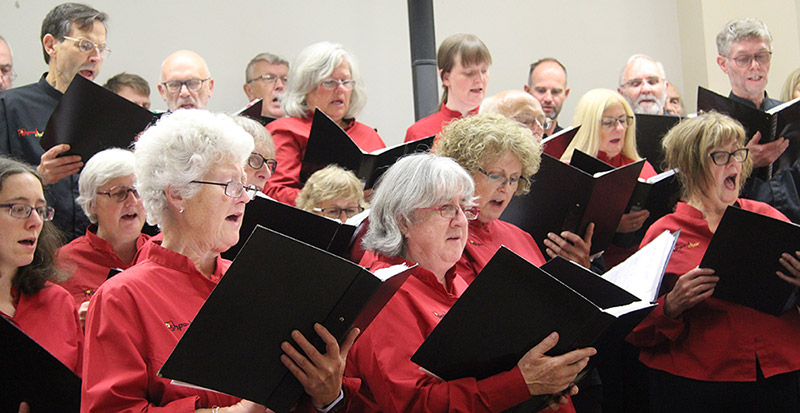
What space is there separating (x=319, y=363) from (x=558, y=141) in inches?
77.7

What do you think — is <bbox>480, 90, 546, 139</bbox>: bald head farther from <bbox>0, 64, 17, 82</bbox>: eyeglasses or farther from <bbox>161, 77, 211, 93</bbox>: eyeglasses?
<bbox>0, 64, 17, 82</bbox>: eyeglasses

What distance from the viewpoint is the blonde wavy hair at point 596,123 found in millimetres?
4070

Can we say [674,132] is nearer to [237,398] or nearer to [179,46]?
[237,398]

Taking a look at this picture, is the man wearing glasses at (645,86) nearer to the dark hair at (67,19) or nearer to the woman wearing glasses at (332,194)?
the woman wearing glasses at (332,194)

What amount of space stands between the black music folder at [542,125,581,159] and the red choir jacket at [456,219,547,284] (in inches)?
20.0

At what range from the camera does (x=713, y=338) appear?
312cm

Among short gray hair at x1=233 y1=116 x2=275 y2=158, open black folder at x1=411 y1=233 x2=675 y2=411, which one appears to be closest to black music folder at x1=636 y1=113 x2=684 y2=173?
short gray hair at x1=233 y1=116 x2=275 y2=158

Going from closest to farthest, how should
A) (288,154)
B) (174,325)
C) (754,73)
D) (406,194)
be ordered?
(174,325) < (406,194) < (288,154) < (754,73)

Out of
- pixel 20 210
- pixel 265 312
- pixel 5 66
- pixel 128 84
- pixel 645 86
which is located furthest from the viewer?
pixel 645 86

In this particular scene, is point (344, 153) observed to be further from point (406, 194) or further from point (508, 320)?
point (508, 320)

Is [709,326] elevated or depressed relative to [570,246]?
depressed

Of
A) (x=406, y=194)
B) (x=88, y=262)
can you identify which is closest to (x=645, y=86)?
(x=406, y=194)

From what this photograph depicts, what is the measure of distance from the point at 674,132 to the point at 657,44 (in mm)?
3736

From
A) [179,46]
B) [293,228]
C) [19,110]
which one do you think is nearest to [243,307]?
[293,228]
